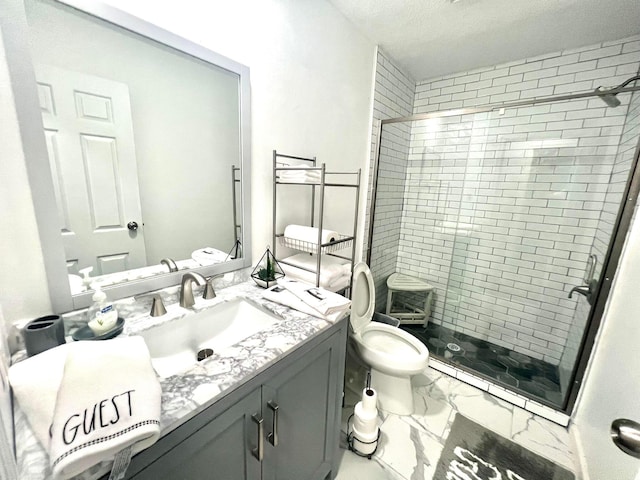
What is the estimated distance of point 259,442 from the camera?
2.45 feet

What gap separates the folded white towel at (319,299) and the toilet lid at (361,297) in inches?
17.9

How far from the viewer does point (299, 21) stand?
1.33 meters

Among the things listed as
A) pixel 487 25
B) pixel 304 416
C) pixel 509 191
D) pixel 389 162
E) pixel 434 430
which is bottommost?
pixel 434 430

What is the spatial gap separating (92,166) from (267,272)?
2.45 ft

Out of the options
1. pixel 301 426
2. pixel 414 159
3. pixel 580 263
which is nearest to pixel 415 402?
pixel 301 426

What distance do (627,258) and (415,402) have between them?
144cm

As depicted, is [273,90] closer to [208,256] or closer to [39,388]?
[208,256]

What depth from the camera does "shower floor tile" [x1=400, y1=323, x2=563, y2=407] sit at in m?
1.81

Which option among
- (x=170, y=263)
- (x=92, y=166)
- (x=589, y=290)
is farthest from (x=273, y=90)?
(x=589, y=290)

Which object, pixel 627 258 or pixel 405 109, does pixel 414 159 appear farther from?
pixel 627 258

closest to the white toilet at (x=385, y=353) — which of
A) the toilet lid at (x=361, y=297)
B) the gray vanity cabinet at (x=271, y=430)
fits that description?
the toilet lid at (x=361, y=297)

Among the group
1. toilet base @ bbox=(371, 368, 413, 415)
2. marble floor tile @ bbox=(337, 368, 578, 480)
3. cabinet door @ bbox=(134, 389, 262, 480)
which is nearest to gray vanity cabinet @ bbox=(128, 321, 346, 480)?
cabinet door @ bbox=(134, 389, 262, 480)

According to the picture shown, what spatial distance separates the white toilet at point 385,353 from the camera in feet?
4.88

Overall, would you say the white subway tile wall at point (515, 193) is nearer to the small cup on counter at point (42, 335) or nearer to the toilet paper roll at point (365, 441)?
the toilet paper roll at point (365, 441)
